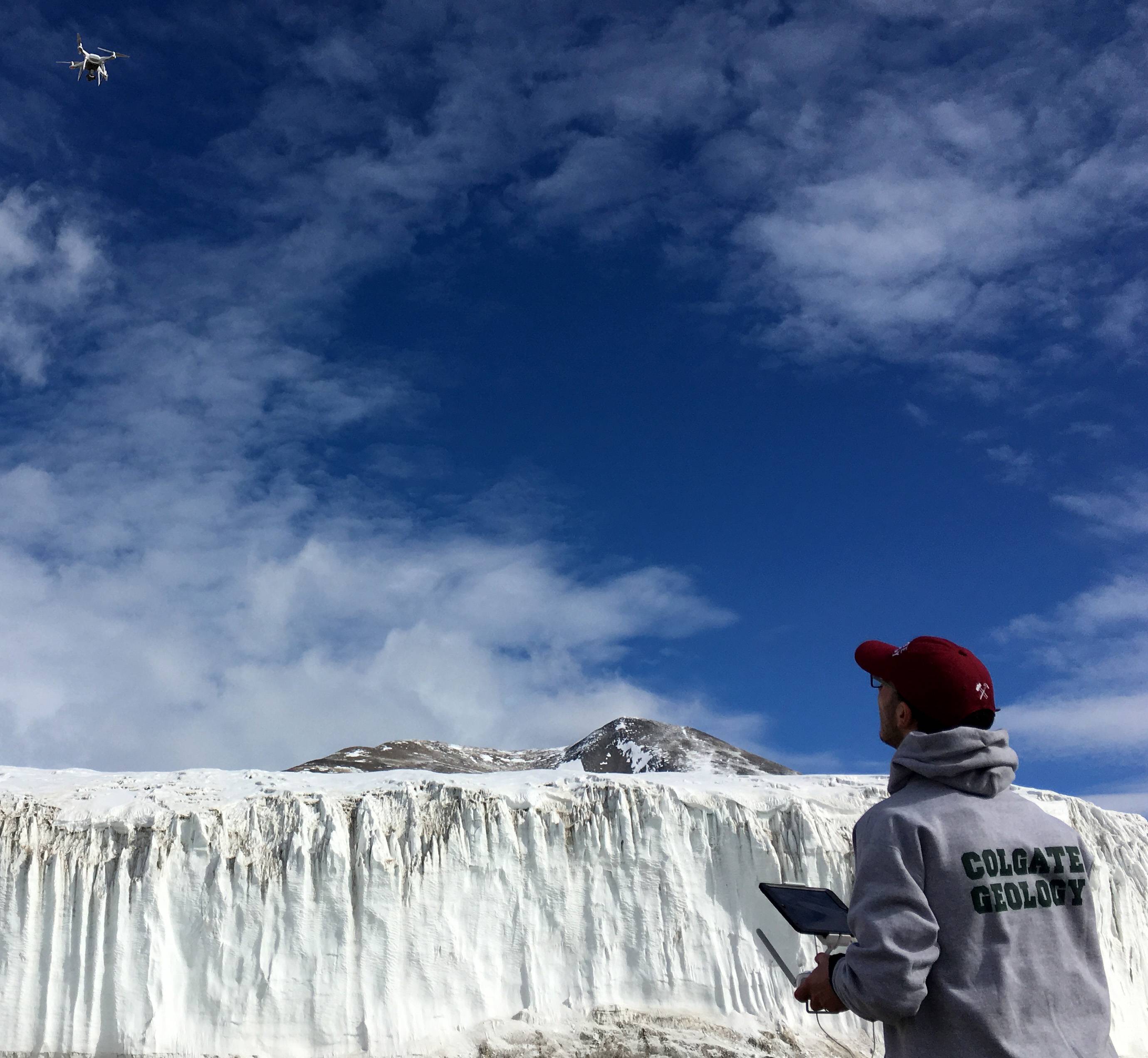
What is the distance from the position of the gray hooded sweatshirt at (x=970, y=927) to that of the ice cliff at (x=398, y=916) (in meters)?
14.9

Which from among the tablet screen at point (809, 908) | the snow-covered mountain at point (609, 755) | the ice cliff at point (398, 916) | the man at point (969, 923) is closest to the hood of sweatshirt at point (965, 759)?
the man at point (969, 923)

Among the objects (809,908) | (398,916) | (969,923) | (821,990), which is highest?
(398,916)

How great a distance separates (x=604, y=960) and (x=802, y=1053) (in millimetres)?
3486

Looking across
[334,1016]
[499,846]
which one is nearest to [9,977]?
[334,1016]

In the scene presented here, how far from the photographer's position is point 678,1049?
51.8ft

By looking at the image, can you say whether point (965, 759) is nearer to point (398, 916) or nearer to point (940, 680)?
point (940, 680)

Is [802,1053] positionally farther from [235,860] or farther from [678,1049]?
[235,860]

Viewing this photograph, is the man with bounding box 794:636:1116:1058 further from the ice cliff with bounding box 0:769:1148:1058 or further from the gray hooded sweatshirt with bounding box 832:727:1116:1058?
the ice cliff with bounding box 0:769:1148:1058

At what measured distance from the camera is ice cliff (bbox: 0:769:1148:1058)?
15773 mm

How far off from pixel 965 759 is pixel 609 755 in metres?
40.5

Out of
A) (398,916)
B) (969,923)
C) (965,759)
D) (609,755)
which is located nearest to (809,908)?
(969,923)

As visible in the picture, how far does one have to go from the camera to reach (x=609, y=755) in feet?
139

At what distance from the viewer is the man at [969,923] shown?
8.34ft

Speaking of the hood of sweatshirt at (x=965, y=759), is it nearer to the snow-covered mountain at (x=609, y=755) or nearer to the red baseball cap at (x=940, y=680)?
the red baseball cap at (x=940, y=680)
